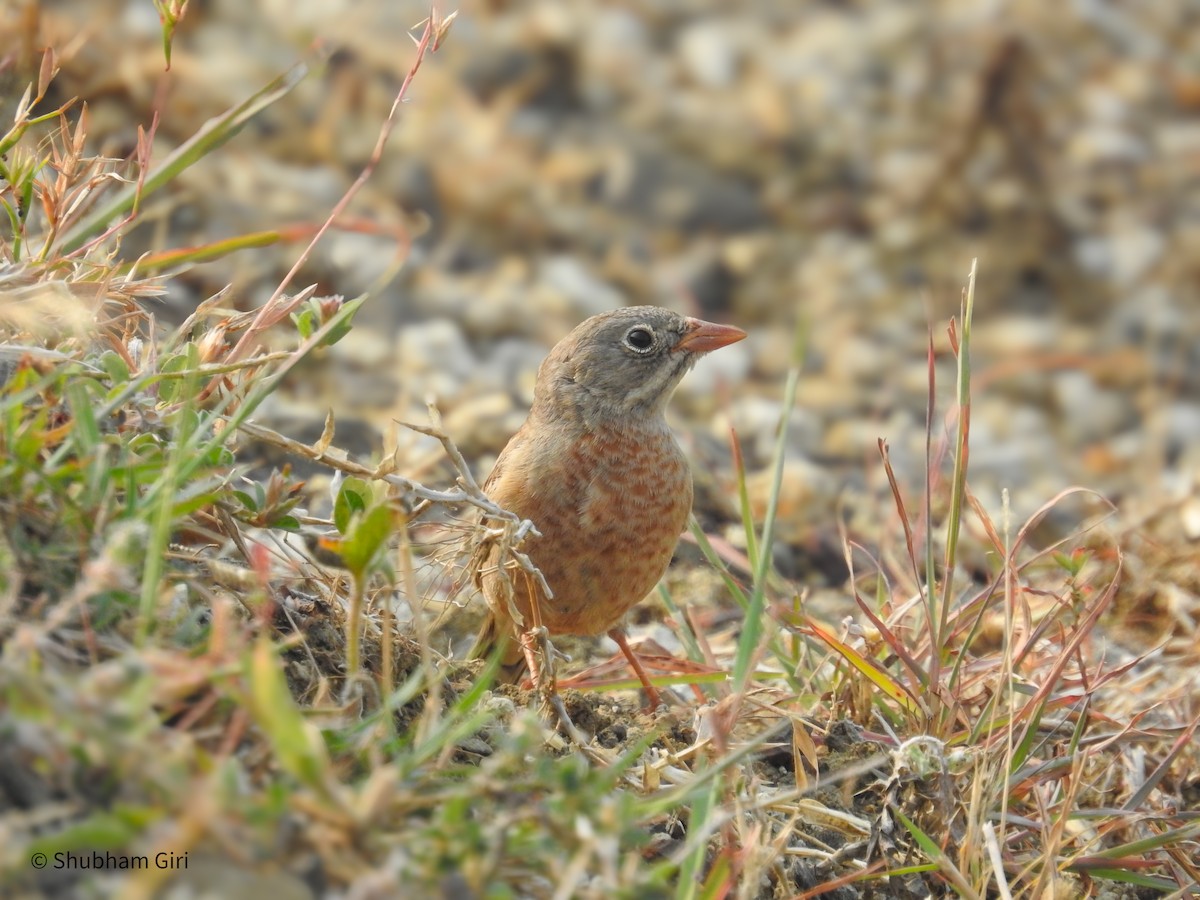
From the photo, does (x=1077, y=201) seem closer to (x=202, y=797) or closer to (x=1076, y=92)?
(x=1076, y=92)

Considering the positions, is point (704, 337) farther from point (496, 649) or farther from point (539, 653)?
point (539, 653)

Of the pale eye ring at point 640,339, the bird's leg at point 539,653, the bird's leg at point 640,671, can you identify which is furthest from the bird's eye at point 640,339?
the bird's leg at point 539,653

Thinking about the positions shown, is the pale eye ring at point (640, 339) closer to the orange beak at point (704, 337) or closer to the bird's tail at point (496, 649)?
the orange beak at point (704, 337)

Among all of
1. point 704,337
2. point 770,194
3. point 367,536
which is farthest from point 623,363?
point 770,194

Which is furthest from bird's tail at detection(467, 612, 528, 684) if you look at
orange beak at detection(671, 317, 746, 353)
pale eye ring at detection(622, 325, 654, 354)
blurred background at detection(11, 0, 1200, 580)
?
blurred background at detection(11, 0, 1200, 580)

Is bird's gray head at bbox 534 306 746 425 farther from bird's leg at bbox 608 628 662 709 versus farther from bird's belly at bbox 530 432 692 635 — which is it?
bird's leg at bbox 608 628 662 709

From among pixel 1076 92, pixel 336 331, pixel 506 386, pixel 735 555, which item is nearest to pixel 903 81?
pixel 1076 92

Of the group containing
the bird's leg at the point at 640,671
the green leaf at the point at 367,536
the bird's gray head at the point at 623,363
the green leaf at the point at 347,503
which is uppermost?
the green leaf at the point at 367,536
